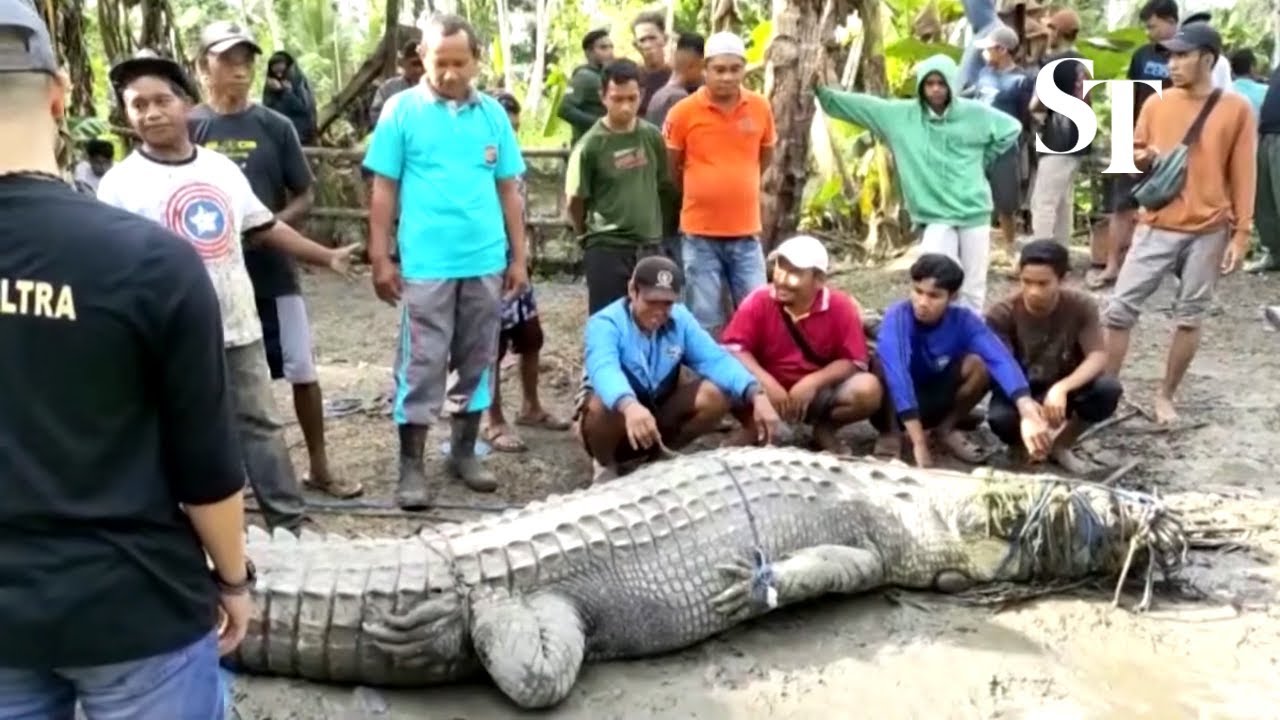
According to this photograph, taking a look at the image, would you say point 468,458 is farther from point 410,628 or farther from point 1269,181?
point 1269,181

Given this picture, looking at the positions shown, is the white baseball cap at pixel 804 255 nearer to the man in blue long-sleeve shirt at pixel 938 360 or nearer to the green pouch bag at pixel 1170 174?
the man in blue long-sleeve shirt at pixel 938 360

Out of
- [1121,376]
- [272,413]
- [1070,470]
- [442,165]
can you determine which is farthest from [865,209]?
[272,413]

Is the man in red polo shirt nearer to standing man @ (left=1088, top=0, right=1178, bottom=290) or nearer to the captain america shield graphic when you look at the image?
the captain america shield graphic

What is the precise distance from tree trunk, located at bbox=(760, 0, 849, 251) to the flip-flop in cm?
162

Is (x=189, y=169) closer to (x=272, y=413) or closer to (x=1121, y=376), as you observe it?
(x=272, y=413)

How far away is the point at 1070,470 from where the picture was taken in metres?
5.48

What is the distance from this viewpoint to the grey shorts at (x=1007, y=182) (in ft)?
29.6

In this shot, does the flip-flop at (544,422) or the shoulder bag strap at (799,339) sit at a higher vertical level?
the shoulder bag strap at (799,339)

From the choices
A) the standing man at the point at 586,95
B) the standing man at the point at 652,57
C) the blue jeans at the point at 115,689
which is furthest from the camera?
the standing man at the point at 586,95

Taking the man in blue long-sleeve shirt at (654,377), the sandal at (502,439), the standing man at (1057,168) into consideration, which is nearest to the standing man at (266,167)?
the sandal at (502,439)

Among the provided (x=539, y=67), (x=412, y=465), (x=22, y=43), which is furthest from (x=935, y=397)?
(x=539, y=67)

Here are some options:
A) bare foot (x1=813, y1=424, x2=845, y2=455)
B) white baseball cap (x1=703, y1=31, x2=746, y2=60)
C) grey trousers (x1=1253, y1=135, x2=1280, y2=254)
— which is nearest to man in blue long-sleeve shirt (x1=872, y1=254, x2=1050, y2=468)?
bare foot (x1=813, y1=424, x2=845, y2=455)

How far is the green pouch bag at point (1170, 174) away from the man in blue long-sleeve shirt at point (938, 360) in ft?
4.18

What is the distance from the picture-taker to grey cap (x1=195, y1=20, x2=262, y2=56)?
4.54 m
